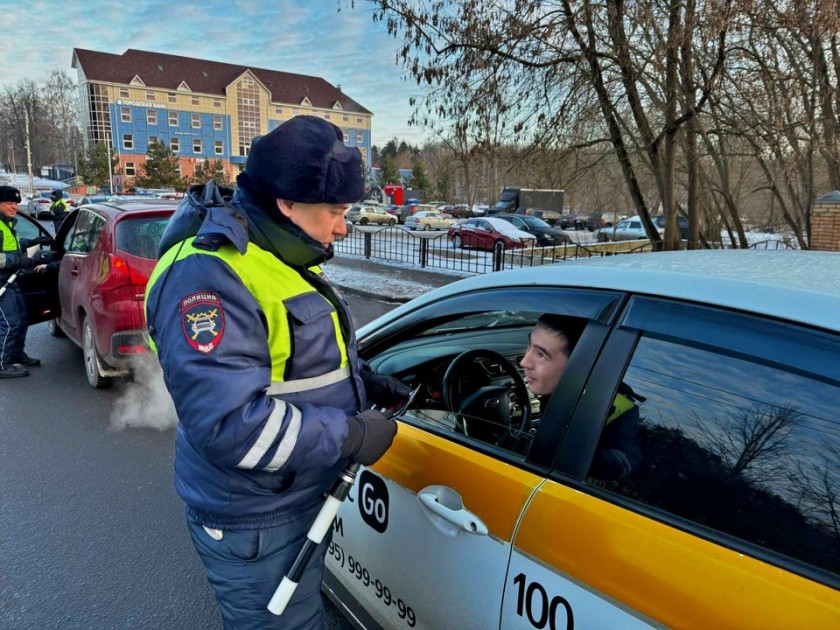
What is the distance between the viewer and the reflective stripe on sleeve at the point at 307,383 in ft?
4.70

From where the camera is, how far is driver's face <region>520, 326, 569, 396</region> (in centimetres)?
180

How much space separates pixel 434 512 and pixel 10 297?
238 inches

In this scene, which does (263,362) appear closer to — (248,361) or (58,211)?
(248,361)

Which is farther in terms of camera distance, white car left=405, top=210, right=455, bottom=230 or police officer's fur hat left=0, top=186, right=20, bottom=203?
white car left=405, top=210, right=455, bottom=230

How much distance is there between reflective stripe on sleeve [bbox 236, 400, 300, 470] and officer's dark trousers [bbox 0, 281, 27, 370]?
19.1ft

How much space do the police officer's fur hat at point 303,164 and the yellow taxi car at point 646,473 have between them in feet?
2.16

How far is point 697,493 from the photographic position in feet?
4.12

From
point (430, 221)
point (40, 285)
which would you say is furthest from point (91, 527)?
point (430, 221)

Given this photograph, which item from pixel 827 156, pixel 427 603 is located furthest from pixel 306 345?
pixel 827 156

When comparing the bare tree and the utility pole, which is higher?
the utility pole

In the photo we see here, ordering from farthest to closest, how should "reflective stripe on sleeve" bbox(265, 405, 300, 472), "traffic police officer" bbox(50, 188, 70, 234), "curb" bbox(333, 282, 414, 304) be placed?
"curb" bbox(333, 282, 414, 304) < "traffic police officer" bbox(50, 188, 70, 234) < "reflective stripe on sleeve" bbox(265, 405, 300, 472)

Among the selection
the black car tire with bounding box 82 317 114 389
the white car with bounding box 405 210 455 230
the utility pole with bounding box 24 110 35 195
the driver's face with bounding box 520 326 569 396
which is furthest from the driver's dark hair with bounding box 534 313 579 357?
the utility pole with bounding box 24 110 35 195

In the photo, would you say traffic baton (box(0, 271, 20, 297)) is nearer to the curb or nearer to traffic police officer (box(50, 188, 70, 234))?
traffic police officer (box(50, 188, 70, 234))

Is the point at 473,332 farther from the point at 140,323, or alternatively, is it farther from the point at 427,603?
the point at 140,323
